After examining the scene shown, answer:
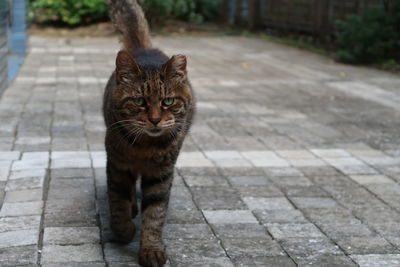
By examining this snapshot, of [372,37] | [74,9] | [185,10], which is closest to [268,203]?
[372,37]

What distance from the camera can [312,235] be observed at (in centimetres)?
419

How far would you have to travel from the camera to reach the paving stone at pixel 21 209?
4.39 m

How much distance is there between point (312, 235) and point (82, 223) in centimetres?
152

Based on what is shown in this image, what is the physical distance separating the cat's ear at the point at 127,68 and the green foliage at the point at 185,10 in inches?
545

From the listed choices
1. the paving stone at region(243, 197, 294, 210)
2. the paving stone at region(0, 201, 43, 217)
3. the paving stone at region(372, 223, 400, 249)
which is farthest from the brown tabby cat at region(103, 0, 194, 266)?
the paving stone at region(372, 223, 400, 249)

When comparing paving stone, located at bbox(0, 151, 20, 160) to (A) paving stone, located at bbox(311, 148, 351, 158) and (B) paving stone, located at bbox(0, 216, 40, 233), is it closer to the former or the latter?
(B) paving stone, located at bbox(0, 216, 40, 233)

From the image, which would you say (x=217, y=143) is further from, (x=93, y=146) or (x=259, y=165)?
(x=93, y=146)

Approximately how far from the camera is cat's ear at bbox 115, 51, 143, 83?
3.57 m

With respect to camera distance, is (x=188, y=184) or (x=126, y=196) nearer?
(x=126, y=196)

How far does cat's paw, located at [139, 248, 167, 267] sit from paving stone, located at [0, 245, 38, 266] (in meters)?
0.60

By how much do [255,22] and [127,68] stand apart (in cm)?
1633

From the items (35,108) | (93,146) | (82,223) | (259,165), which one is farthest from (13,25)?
(82,223)

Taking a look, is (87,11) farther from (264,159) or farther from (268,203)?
(268,203)

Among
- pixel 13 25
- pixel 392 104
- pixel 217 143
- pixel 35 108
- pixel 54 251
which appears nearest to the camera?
pixel 54 251
